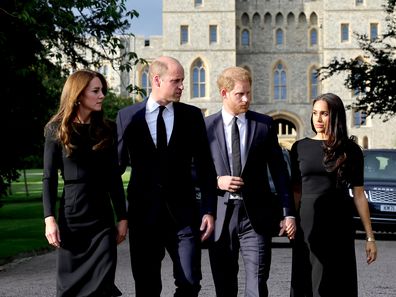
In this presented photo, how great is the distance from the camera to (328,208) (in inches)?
251

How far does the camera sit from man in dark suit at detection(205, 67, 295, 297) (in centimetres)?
645

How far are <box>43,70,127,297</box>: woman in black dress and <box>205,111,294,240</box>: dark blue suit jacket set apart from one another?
3.35 ft

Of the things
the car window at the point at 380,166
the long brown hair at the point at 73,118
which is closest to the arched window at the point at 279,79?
the car window at the point at 380,166

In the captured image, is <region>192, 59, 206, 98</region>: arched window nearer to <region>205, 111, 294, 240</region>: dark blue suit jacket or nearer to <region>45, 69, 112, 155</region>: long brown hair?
<region>205, 111, 294, 240</region>: dark blue suit jacket

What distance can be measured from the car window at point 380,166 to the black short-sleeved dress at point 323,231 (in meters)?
11.0

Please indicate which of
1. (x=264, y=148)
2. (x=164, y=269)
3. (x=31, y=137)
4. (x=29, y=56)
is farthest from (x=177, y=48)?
(x=264, y=148)

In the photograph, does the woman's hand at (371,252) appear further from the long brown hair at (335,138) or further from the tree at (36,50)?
the tree at (36,50)

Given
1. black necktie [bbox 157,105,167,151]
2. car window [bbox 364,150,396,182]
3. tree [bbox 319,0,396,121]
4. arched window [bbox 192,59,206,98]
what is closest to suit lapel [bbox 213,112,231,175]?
black necktie [bbox 157,105,167,151]

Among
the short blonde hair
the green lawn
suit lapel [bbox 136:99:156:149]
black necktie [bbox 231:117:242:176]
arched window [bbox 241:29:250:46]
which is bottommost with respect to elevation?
the green lawn

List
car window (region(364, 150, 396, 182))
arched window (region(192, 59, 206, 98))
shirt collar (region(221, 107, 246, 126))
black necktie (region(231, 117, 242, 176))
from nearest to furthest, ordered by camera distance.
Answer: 1. black necktie (region(231, 117, 242, 176))
2. shirt collar (region(221, 107, 246, 126))
3. car window (region(364, 150, 396, 182))
4. arched window (region(192, 59, 206, 98))

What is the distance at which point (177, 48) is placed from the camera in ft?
245

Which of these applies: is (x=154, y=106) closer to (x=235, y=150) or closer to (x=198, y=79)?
(x=235, y=150)

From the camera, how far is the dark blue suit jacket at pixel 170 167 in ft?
19.7

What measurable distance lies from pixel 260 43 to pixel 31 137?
51.1m
